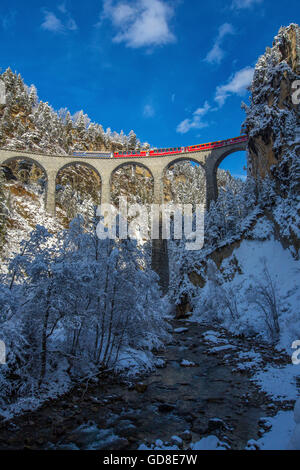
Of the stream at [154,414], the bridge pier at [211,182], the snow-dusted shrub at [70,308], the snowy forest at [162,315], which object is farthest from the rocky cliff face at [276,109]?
the stream at [154,414]

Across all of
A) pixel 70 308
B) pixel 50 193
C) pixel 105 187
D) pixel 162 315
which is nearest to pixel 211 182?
pixel 105 187

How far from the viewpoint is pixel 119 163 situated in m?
41.4

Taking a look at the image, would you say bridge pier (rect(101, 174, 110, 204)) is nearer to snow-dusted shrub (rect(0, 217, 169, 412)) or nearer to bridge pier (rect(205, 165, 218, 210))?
bridge pier (rect(205, 165, 218, 210))

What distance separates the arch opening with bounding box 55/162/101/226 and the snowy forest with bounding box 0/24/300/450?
20412mm

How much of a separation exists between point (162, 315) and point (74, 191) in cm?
4385

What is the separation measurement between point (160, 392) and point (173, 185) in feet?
258

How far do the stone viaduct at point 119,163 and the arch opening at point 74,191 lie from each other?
1479 mm

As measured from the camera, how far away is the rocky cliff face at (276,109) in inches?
816

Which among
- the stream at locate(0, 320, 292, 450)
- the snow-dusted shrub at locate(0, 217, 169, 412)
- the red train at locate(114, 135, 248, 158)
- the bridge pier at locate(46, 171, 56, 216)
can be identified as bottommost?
the stream at locate(0, 320, 292, 450)

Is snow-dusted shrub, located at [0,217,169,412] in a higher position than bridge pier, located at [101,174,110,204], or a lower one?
lower

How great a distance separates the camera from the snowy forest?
6055 millimetres

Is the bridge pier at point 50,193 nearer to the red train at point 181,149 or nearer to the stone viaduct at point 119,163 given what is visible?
the stone viaduct at point 119,163

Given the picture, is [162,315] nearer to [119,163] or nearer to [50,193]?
[50,193]

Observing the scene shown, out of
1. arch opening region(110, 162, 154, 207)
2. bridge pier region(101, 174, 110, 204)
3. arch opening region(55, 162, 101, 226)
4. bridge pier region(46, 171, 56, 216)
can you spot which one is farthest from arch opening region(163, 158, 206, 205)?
bridge pier region(46, 171, 56, 216)
